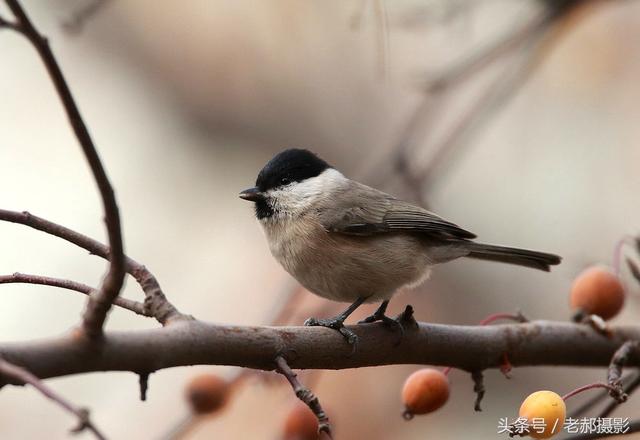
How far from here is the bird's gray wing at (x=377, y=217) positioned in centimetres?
300

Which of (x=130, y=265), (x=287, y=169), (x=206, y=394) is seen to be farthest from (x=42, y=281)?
(x=287, y=169)

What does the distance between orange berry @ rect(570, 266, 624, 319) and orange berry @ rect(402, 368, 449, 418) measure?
628mm

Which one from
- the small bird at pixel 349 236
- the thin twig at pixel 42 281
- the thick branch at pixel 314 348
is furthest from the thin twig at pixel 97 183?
the small bird at pixel 349 236

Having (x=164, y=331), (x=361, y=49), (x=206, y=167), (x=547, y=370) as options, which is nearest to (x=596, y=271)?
(x=164, y=331)

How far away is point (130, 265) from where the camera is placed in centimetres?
186

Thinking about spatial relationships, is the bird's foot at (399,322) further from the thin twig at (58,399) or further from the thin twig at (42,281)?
the thin twig at (58,399)

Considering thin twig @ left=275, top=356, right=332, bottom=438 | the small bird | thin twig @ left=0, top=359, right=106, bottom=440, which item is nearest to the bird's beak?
the small bird

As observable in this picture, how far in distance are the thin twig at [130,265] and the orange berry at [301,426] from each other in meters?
0.62

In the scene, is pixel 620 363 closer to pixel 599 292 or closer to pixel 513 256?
pixel 599 292

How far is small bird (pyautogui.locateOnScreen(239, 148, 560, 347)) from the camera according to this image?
2.85 meters

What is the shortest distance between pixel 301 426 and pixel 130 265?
72cm

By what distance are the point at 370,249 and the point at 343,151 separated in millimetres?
2794

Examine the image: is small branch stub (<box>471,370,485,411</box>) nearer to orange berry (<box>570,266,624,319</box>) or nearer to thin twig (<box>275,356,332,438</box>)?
orange berry (<box>570,266,624,319</box>)

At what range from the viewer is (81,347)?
1.43 metres
